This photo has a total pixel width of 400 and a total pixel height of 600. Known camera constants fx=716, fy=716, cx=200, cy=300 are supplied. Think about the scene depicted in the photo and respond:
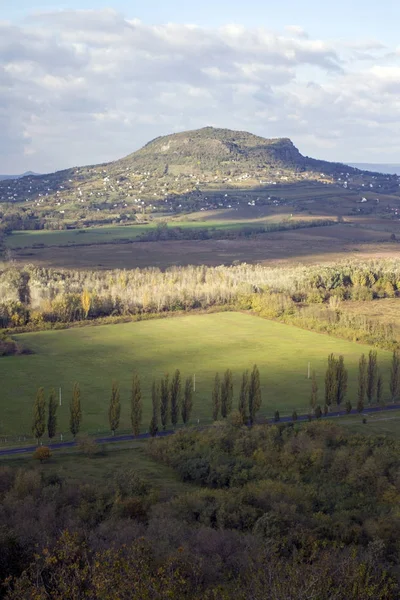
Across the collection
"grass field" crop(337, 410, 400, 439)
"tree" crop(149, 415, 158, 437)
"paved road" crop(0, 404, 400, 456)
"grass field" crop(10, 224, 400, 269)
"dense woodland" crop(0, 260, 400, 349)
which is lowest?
"grass field" crop(337, 410, 400, 439)

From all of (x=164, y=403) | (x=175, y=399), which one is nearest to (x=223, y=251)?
(x=175, y=399)

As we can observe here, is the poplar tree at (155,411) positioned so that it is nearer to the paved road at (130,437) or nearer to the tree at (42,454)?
the paved road at (130,437)

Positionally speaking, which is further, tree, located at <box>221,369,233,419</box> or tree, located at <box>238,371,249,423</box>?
tree, located at <box>221,369,233,419</box>

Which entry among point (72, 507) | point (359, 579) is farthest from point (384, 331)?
point (359, 579)

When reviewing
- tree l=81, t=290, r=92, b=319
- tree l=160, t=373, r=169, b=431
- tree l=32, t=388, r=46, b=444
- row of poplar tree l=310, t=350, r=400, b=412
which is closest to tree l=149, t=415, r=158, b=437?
tree l=160, t=373, r=169, b=431

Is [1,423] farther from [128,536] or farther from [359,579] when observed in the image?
[359,579]

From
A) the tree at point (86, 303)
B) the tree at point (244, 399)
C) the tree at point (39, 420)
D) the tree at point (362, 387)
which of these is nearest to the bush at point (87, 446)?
the tree at point (39, 420)

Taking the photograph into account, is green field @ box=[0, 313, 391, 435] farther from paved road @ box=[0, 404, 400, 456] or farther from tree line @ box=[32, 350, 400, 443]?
paved road @ box=[0, 404, 400, 456]
